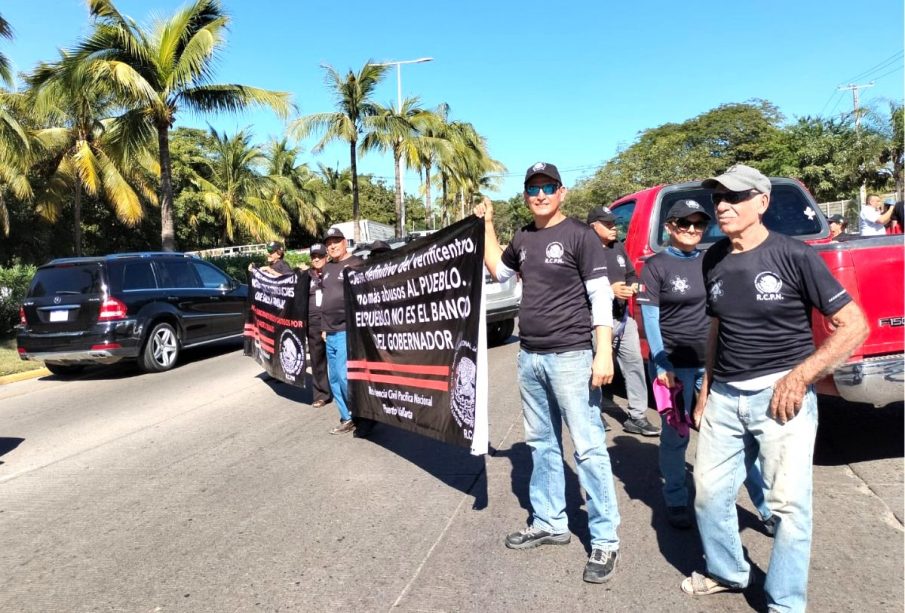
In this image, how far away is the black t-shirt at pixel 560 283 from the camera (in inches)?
127

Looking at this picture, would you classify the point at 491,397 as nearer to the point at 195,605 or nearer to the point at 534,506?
the point at 534,506

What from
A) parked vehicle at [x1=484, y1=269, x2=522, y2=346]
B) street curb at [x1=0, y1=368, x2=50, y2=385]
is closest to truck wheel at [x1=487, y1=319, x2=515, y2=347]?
parked vehicle at [x1=484, y1=269, x2=522, y2=346]

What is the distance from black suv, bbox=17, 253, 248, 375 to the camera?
954cm

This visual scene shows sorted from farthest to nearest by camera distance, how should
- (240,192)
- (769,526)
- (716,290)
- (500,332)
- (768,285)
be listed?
(240,192) → (500,332) → (769,526) → (716,290) → (768,285)

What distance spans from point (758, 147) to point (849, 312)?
178 feet

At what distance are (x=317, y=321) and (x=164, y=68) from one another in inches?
486

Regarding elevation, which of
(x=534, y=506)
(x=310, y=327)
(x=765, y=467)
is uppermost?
(x=310, y=327)

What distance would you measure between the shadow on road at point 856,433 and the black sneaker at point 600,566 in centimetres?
231

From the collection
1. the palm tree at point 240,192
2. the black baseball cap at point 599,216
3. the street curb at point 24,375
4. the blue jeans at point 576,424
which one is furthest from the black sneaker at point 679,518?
the palm tree at point 240,192

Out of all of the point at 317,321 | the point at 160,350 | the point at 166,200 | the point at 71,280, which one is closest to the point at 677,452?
the point at 317,321

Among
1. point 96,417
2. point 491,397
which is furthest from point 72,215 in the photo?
point 491,397

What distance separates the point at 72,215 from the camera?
1241 inches

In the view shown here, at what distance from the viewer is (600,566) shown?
3219mm

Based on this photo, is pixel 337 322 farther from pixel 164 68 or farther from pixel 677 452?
pixel 164 68
